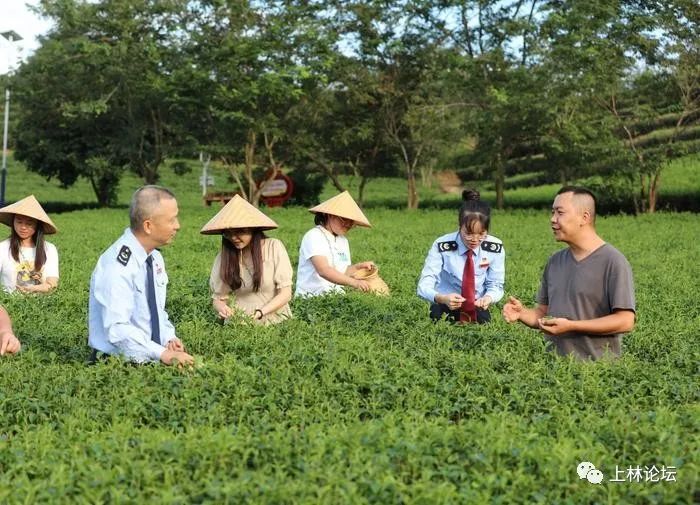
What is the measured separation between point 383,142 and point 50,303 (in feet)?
89.2

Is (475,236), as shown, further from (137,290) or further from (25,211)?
(25,211)

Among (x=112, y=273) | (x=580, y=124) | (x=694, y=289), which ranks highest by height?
(x=580, y=124)

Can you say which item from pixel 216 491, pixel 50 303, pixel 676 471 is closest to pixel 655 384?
pixel 676 471

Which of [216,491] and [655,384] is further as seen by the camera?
[655,384]

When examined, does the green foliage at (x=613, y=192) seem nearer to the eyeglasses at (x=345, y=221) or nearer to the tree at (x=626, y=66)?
the tree at (x=626, y=66)

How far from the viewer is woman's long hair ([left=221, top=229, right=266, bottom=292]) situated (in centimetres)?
784

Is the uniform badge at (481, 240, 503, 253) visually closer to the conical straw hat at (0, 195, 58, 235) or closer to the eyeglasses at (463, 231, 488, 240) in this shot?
the eyeglasses at (463, 231, 488, 240)

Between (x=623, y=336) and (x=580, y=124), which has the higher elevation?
(x=580, y=124)

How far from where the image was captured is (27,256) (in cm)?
1034

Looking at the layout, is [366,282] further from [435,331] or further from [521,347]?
[521,347]

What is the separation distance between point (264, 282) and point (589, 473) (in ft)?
13.2

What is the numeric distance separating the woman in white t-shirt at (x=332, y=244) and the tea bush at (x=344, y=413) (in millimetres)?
311

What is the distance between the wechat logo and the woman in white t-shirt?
17.0 ft

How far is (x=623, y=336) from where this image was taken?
7863 mm
